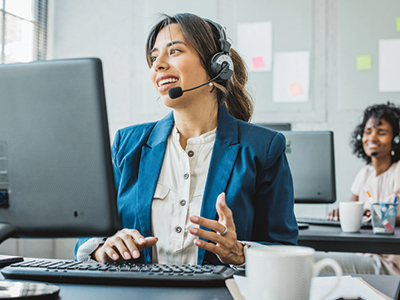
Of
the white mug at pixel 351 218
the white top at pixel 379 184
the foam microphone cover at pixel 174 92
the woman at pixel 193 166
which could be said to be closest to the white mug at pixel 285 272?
the woman at pixel 193 166

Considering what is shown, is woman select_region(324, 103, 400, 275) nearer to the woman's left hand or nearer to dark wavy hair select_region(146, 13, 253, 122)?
dark wavy hair select_region(146, 13, 253, 122)

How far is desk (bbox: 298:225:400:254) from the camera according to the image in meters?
1.56

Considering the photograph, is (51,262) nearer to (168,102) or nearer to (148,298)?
(148,298)

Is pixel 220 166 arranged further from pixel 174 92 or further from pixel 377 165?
pixel 377 165

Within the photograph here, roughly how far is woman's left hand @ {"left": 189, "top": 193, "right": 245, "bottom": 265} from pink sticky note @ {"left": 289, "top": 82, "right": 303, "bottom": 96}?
2.51 m

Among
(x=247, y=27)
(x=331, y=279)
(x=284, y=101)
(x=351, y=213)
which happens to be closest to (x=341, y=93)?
(x=284, y=101)

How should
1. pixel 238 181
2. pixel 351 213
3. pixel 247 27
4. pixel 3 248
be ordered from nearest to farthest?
pixel 238 181, pixel 351 213, pixel 3 248, pixel 247 27

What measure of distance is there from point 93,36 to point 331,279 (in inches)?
135

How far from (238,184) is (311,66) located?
2411mm

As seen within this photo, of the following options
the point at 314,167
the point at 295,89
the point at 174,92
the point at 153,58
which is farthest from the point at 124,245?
the point at 295,89

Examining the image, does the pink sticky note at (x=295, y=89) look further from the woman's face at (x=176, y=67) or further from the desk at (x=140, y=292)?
the desk at (x=140, y=292)

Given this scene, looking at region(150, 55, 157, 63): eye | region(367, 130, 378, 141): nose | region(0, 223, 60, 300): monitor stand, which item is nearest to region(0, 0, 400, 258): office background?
region(367, 130, 378, 141): nose

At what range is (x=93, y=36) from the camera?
3.64m

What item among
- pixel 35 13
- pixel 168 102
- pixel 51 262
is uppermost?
pixel 35 13
